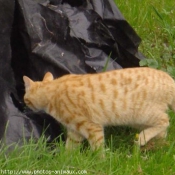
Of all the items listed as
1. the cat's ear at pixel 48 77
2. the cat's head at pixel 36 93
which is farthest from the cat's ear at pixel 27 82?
the cat's ear at pixel 48 77

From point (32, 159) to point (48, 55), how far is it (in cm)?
95

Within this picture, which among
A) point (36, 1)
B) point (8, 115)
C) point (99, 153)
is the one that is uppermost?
point (36, 1)

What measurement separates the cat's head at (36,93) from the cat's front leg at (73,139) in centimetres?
28

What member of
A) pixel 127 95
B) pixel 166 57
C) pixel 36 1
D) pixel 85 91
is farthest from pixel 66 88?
pixel 166 57

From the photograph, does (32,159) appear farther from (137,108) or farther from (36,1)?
(36,1)

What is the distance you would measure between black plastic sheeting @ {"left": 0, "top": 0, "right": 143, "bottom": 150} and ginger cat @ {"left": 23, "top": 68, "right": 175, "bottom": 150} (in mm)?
175

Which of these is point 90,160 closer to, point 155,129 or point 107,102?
point 107,102

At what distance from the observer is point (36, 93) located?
4129mm

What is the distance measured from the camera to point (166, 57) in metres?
5.49

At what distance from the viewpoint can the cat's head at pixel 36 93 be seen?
13.5 ft

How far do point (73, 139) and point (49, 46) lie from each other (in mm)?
736

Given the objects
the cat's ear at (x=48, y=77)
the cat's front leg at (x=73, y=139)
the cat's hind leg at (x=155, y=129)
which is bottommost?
the cat's hind leg at (x=155, y=129)

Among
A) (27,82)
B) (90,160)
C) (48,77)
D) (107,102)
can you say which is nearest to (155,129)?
(107,102)

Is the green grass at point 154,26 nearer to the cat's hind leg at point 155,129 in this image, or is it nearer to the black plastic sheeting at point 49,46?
the black plastic sheeting at point 49,46
